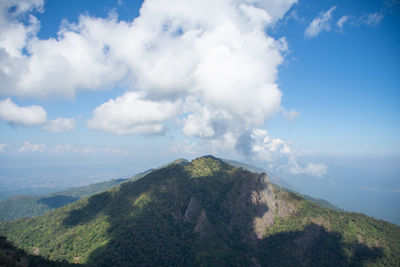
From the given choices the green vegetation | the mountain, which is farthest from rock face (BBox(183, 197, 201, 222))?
the green vegetation

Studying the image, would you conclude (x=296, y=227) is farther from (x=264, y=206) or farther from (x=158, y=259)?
(x=158, y=259)

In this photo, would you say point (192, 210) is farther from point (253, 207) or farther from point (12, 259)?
point (12, 259)

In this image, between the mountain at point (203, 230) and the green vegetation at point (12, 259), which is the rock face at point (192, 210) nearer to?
the mountain at point (203, 230)

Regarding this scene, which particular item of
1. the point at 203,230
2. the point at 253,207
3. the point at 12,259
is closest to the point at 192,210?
the point at 203,230

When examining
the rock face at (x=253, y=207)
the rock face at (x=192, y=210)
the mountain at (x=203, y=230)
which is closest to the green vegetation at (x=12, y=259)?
the mountain at (x=203, y=230)

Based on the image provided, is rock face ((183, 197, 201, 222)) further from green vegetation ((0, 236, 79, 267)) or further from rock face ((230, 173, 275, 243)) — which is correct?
green vegetation ((0, 236, 79, 267))

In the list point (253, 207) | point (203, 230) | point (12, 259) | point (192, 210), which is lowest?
point (203, 230)

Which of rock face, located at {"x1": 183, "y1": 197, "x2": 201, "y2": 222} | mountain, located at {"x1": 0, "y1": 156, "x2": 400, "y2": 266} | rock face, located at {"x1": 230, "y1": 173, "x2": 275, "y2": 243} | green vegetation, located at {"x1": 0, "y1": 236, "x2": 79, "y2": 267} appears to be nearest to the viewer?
green vegetation, located at {"x1": 0, "y1": 236, "x2": 79, "y2": 267}
